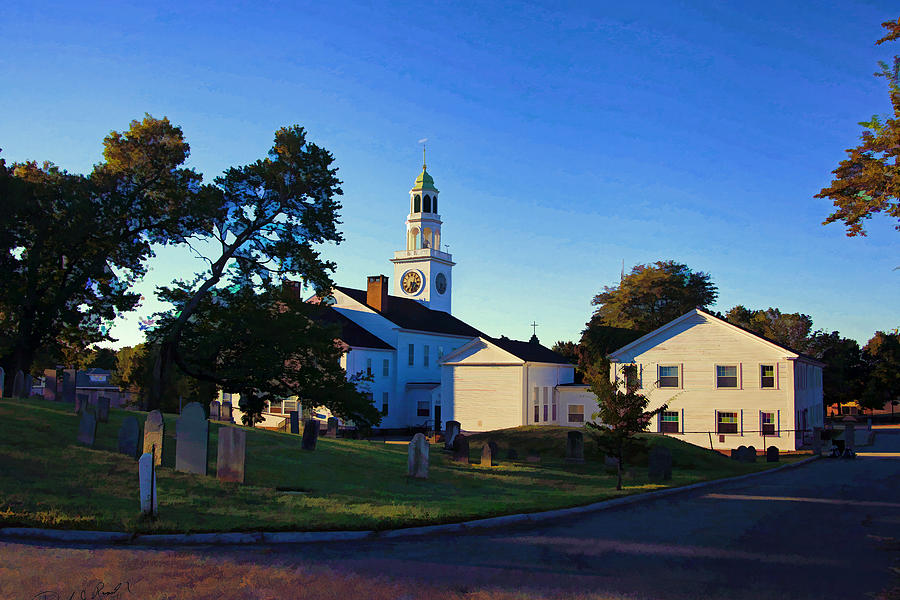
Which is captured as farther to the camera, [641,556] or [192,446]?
[192,446]

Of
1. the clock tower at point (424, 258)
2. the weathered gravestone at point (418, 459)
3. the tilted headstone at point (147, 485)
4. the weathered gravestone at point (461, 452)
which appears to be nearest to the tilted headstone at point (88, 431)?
the tilted headstone at point (147, 485)

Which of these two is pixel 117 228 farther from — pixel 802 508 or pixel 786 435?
pixel 786 435

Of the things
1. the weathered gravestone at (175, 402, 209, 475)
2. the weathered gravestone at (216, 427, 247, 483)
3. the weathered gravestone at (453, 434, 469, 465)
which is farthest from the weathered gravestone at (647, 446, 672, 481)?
the weathered gravestone at (175, 402, 209, 475)

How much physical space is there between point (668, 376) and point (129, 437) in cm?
3361

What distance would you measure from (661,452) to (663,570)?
44.8 feet

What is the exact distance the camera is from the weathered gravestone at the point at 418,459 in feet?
65.4

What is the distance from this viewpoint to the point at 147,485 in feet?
38.4

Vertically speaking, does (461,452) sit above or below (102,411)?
below

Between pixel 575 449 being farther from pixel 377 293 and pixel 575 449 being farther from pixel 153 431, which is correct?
pixel 377 293

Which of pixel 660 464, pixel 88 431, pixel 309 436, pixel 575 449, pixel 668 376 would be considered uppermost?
pixel 668 376

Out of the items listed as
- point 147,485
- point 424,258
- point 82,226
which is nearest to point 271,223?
point 82,226

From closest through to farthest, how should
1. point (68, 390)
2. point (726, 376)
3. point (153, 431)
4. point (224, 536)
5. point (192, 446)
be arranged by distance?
point (224, 536) → point (153, 431) → point (192, 446) → point (68, 390) → point (726, 376)

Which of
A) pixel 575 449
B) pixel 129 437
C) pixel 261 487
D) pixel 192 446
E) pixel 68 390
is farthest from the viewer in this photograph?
pixel 68 390

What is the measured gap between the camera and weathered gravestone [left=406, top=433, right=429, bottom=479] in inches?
785
